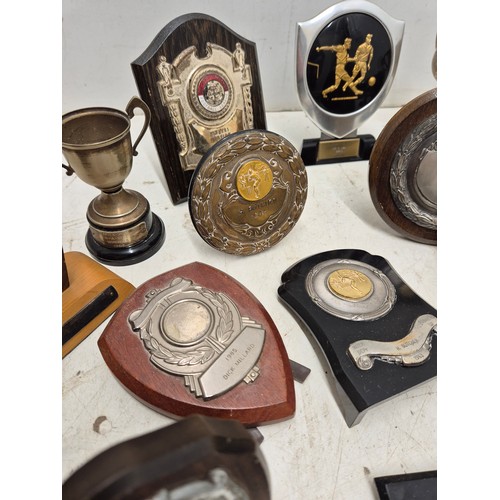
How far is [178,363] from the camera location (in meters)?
0.83

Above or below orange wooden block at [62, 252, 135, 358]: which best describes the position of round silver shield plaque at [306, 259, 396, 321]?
below

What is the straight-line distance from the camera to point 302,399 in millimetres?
897

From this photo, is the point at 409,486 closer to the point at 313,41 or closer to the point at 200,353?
the point at 200,353

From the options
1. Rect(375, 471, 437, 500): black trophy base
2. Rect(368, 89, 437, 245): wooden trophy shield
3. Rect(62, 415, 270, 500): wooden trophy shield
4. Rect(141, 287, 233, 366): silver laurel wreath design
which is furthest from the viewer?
Rect(368, 89, 437, 245): wooden trophy shield

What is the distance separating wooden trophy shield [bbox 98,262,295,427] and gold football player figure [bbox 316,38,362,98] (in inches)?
31.1

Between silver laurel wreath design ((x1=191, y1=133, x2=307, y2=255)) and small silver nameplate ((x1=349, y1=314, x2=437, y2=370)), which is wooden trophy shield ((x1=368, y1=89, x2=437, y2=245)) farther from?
small silver nameplate ((x1=349, y1=314, x2=437, y2=370))

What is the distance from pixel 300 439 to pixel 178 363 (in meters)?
0.29

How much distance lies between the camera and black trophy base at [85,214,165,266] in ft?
3.83

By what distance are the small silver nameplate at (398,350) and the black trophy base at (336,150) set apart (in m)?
0.83

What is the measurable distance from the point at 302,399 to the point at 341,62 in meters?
1.01

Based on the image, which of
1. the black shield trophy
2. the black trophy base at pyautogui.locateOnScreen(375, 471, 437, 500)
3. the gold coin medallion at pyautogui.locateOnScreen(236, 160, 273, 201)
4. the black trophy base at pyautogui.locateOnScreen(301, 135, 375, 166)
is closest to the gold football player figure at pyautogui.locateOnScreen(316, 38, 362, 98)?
the black shield trophy

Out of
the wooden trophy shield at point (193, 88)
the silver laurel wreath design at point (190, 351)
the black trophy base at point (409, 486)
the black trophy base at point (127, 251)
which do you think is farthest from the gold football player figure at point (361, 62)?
the black trophy base at point (409, 486)

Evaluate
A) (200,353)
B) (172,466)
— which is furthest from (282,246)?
(172,466)

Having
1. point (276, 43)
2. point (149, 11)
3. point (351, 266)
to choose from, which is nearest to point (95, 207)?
point (351, 266)
